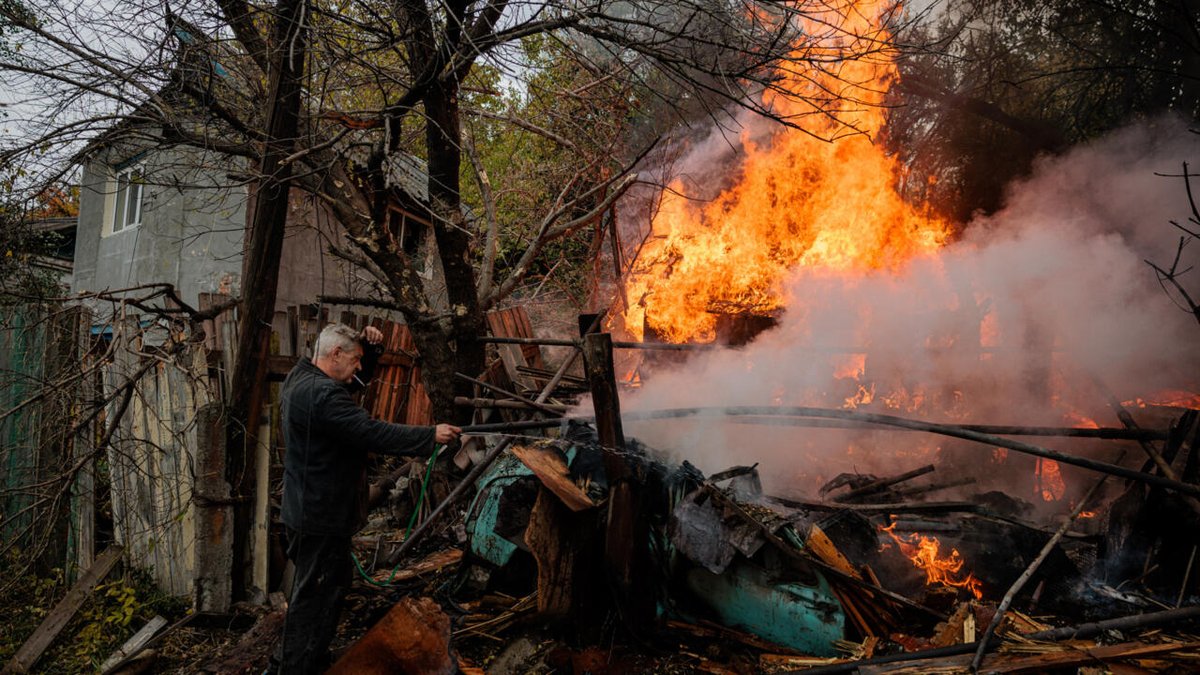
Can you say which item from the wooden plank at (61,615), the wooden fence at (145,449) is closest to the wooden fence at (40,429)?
the wooden fence at (145,449)

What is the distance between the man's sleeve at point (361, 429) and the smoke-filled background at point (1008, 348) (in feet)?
10.5

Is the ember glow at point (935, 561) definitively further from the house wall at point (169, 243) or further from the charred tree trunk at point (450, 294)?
the house wall at point (169, 243)

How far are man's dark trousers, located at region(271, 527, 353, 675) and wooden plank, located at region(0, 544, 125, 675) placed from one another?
237 cm

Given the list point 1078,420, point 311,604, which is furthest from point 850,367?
point 311,604

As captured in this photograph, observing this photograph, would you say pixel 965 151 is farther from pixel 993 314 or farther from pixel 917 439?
pixel 917 439

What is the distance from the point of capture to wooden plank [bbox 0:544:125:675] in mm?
4378

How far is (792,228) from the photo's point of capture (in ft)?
36.1

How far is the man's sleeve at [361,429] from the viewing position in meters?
3.58

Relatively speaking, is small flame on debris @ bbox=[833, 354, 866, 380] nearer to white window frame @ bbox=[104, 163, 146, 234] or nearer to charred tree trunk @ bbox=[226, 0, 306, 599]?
charred tree trunk @ bbox=[226, 0, 306, 599]

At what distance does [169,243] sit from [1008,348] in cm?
1391

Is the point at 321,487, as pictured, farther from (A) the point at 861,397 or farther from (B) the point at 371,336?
(A) the point at 861,397

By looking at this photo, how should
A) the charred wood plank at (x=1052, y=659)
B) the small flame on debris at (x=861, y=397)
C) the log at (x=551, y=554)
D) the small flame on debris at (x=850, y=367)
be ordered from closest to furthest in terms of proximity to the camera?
the charred wood plank at (x=1052, y=659), the log at (x=551, y=554), the small flame on debris at (x=861, y=397), the small flame on debris at (x=850, y=367)

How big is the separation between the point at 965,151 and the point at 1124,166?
9.35 ft

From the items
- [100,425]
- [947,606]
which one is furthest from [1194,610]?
[100,425]
